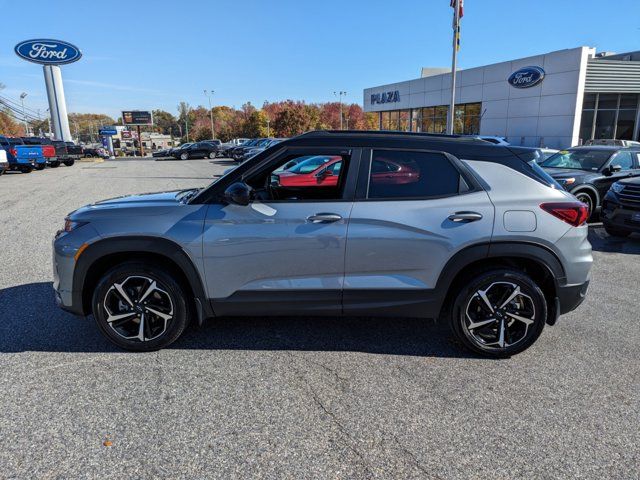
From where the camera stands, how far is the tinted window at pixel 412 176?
349 cm

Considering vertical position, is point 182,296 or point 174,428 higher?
point 182,296

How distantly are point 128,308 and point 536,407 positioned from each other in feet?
10.3

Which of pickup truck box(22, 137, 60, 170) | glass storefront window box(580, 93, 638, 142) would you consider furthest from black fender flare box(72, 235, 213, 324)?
glass storefront window box(580, 93, 638, 142)

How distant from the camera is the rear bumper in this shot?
3553 mm

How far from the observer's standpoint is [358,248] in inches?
135

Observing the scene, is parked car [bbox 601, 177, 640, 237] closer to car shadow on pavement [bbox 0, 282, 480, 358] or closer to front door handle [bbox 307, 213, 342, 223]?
car shadow on pavement [bbox 0, 282, 480, 358]

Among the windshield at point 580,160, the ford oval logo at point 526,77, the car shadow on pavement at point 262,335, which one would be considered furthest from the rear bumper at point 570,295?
the ford oval logo at point 526,77

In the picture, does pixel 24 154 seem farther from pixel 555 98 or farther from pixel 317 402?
pixel 555 98

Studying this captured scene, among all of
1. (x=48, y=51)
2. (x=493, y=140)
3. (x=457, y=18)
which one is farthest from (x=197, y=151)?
(x=493, y=140)

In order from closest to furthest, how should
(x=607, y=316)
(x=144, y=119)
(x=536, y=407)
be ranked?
(x=536, y=407) → (x=607, y=316) → (x=144, y=119)

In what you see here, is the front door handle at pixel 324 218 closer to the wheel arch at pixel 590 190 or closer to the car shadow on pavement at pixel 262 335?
the car shadow on pavement at pixel 262 335

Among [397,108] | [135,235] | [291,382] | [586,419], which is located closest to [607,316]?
[586,419]

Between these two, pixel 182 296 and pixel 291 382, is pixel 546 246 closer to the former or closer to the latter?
pixel 291 382

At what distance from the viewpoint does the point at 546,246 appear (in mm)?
3451
